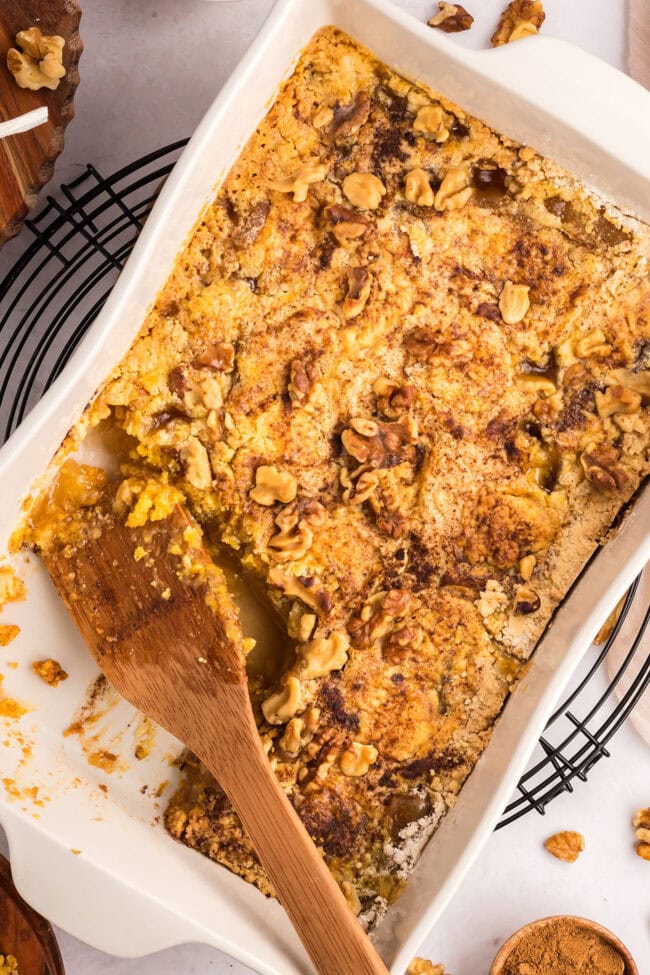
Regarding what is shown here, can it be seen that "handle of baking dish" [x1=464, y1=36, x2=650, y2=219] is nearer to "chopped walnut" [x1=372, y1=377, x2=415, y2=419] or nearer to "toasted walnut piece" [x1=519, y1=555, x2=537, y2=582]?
"chopped walnut" [x1=372, y1=377, x2=415, y2=419]

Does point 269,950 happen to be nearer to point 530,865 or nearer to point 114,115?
point 530,865

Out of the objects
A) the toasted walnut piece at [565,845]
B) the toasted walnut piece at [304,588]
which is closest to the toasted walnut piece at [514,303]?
the toasted walnut piece at [304,588]

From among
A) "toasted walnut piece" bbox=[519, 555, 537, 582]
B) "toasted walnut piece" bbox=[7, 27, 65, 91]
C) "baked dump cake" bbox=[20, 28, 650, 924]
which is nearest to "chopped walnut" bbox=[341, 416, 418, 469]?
"baked dump cake" bbox=[20, 28, 650, 924]

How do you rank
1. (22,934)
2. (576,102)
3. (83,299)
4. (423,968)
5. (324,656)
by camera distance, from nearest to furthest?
(576,102) → (324,656) → (22,934) → (83,299) → (423,968)

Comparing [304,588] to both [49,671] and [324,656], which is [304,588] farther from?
[49,671]

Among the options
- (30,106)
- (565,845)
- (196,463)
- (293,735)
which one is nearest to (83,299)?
(30,106)

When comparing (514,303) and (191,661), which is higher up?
(514,303)

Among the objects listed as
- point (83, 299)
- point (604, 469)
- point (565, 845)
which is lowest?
point (565, 845)
